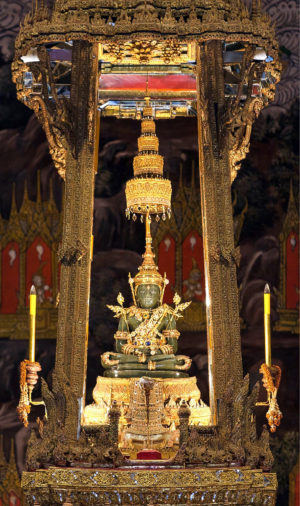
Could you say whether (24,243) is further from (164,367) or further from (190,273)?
(164,367)

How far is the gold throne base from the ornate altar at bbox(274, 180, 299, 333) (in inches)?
122

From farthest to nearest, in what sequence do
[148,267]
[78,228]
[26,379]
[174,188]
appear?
[174,188], [148,267], [78,228], [26,379]

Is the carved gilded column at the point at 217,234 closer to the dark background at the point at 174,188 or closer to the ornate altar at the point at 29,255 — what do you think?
the dark background at the point at 174,188

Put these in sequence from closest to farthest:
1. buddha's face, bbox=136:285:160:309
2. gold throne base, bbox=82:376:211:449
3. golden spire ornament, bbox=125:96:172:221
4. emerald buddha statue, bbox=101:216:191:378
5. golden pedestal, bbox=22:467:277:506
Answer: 1. golden pedestal, bbox=22:467:277:506
2. gold throne base, bbox=82:376:211:449
3. emerald buddha statue, bbox=101:216:191:378
4. golden spire ornament, bbox=125:96:172:221
5. buddha's face, bbox=136:285:160:309

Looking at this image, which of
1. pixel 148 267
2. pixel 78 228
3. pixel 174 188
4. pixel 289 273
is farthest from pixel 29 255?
pixel 78 228

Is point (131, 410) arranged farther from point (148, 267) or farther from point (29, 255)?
point (29, 255)

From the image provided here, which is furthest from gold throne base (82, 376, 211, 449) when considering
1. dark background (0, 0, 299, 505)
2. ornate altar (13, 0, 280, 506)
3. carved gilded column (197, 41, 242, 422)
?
dark background (0, 0, 299, 505)

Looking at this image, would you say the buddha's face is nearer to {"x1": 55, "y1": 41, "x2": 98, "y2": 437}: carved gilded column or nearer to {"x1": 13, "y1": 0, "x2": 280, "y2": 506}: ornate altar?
{"x1": 13, "y1": 0, "x2": 280, "y2": 506}: ornate altar

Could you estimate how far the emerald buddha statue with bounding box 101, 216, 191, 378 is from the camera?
8.98 m

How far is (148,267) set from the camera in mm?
9586

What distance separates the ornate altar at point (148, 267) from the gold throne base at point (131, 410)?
0.07ft

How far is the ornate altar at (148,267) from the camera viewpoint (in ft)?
25.2

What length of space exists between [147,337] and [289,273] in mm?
3142

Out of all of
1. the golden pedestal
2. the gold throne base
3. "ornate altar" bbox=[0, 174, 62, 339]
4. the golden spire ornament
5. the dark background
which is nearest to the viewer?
the golden pedestal
